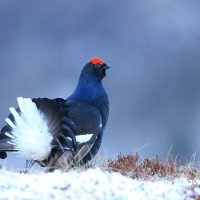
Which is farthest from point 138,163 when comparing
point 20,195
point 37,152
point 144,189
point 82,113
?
point 20,195

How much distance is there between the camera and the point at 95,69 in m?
8.37

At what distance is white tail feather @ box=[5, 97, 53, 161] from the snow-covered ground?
2.64 feet

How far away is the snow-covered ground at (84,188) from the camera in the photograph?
5.12m

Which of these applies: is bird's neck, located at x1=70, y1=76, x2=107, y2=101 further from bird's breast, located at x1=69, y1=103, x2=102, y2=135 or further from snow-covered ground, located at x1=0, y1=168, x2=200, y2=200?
snow-covered ground, located at x1=0, y1=168, x2=200, y2=200

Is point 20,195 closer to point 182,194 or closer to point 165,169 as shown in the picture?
point 182,194

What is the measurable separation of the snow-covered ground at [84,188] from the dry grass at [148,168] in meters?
1.13

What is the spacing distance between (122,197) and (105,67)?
141 inches

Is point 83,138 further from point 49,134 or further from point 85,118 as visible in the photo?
point 49,134

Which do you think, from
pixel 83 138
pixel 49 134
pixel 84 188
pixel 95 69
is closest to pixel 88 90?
pixel 95 69

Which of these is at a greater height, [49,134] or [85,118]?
[85,118]

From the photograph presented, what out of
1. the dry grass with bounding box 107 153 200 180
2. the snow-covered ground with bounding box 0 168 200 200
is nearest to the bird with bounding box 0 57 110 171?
the dry grass with bounding box 107 153 200 180

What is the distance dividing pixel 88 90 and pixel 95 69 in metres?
0.52

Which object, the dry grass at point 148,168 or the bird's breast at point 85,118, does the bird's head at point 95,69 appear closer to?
the bird's breast at point 85,118

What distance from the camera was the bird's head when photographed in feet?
27.2
